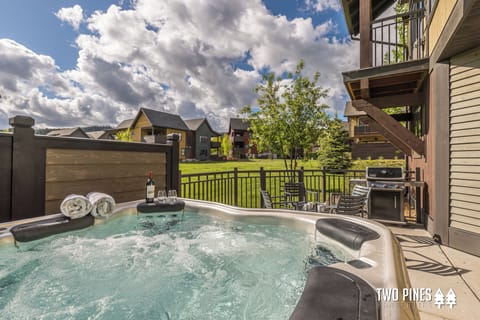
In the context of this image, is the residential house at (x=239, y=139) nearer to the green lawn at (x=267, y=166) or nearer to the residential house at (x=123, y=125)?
the residential house at (x=123, y=125)

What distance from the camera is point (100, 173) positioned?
296 centimetres

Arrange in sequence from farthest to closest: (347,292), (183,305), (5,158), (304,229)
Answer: (304,229)
(5,158)
(183,305)
(347,292)

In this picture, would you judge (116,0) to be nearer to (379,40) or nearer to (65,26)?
(65,26)

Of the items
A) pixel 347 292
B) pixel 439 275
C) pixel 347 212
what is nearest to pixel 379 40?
pixel 347 212

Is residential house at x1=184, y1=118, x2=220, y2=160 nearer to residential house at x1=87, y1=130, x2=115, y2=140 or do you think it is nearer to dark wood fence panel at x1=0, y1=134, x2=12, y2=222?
residential house at x1=87, y1=130, x2=115, y2=140

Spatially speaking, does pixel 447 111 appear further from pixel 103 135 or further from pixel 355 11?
pixel 103 135

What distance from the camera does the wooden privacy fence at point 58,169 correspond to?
222 centimetres

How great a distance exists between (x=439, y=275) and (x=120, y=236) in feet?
11.1

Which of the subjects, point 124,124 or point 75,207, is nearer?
point 75,207

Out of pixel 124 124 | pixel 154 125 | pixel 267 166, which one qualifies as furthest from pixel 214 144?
pixel 267 166

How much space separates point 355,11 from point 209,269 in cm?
687

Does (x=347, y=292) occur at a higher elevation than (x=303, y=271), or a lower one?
higher

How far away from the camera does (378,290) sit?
1004mm

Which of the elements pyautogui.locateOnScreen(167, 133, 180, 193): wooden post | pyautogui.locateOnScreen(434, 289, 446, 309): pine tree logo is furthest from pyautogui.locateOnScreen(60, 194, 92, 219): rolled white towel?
pyautogui.locateOnScreen(434, 289, 446, 309): pine tree logo
